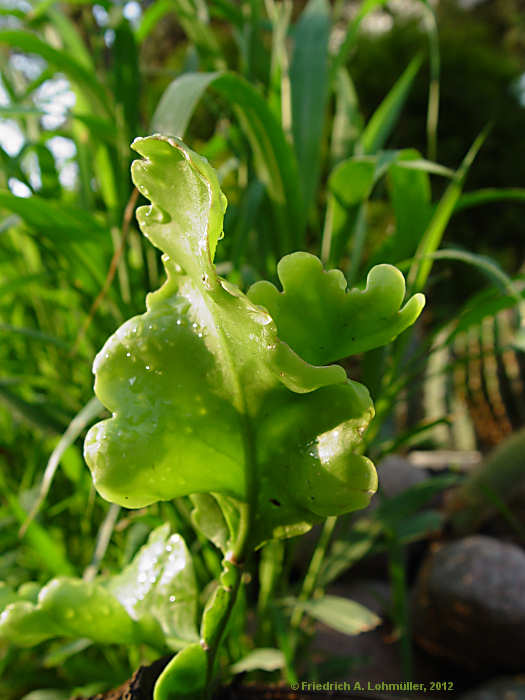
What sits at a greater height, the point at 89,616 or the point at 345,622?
the point at 89,616

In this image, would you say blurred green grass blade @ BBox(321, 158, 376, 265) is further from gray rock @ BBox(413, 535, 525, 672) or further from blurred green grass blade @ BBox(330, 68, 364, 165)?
gray rock @ BBox(413, 535, 525, 672)

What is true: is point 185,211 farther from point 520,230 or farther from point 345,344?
point 520,230

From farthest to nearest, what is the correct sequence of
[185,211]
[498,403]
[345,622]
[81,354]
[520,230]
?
1. [520,230]
2. [498,403]
3. [81,354]
4. [345,622]
5. [185,211]

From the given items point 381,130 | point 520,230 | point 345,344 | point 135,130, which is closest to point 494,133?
point 520,230

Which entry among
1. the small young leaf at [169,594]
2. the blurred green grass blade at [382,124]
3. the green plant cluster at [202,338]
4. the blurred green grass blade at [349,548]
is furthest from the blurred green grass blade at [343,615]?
the blurred green grass blade at [382,124]

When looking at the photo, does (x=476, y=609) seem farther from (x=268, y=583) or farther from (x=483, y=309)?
(x=483, y=309)

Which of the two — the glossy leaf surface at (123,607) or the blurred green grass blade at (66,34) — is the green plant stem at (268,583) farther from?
the blurred green grass blade at (66,34)

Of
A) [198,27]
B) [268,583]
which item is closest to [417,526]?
[268,583]
